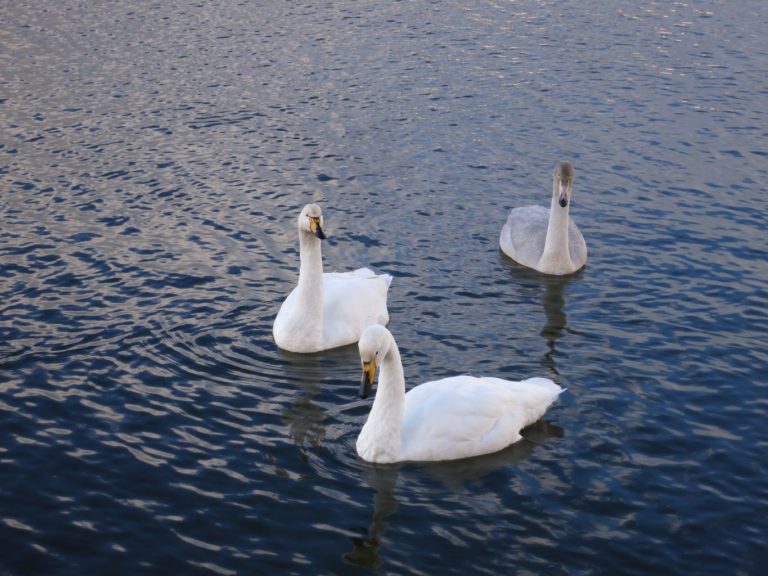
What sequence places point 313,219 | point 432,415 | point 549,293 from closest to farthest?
1. point 432,415
2. point 313,219
3. point 549,293

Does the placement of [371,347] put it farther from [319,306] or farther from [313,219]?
[313,219]

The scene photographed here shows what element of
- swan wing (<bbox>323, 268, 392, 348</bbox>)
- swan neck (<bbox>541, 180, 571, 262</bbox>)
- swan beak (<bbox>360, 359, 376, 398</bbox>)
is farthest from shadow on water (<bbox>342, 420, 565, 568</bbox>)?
swan neck (<bbox>541, 180, 571, 262</bbox>)

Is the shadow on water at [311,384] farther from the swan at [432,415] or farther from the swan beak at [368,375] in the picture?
the swan beak at [368,375]

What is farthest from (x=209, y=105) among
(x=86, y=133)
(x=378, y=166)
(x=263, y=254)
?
(x=263, y=254)

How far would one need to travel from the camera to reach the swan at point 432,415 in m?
11.3

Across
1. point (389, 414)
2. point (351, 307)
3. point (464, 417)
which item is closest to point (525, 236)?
point (351, 307)

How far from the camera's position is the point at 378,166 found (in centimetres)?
2131

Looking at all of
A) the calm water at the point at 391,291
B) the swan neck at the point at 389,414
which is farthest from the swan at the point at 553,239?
the swan neck at the point at 389,414

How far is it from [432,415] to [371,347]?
41.5 inches

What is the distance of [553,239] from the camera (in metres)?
16.9

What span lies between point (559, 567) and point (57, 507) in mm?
4857

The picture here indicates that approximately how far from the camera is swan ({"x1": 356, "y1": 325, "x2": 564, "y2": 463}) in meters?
11.3

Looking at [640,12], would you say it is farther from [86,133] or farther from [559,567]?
[559,567]

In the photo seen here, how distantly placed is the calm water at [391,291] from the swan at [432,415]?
221 mm
